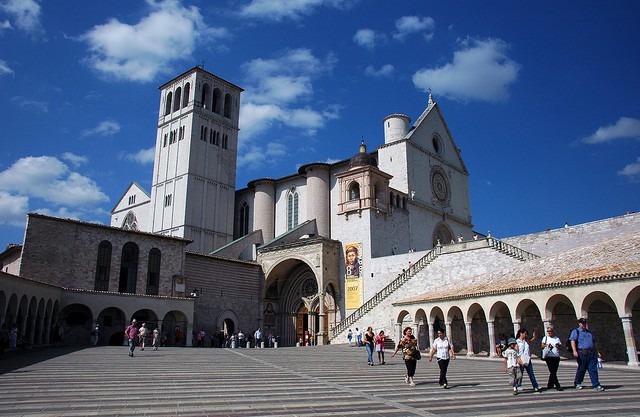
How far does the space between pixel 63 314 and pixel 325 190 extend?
74.6ft

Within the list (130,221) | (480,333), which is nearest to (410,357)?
(480,333)

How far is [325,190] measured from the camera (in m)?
44.2

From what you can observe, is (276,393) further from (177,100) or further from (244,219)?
(177,100)

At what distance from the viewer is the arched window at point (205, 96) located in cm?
5231

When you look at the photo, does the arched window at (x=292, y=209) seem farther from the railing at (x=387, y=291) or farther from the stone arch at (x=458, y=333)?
the stone arch at (x=458, y=333)

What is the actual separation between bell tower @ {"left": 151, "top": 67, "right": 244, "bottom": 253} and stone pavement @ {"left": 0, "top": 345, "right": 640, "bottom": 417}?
33.0 meters

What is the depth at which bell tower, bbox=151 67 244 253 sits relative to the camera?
158 feet

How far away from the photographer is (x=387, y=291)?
105 ft

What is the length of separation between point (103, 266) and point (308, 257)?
13.7m

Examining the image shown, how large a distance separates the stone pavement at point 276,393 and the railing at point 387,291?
15698mm

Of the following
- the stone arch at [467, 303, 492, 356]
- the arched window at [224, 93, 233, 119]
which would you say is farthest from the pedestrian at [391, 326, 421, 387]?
the arched window at [224, 93, 233, 119]

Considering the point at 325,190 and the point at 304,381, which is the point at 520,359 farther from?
the point at 325,190

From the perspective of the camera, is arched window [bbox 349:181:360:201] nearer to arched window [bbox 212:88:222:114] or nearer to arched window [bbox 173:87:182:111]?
arched window [bbox 212:88:222:114]

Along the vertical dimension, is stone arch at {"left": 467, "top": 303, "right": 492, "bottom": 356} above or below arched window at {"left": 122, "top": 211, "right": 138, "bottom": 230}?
below
